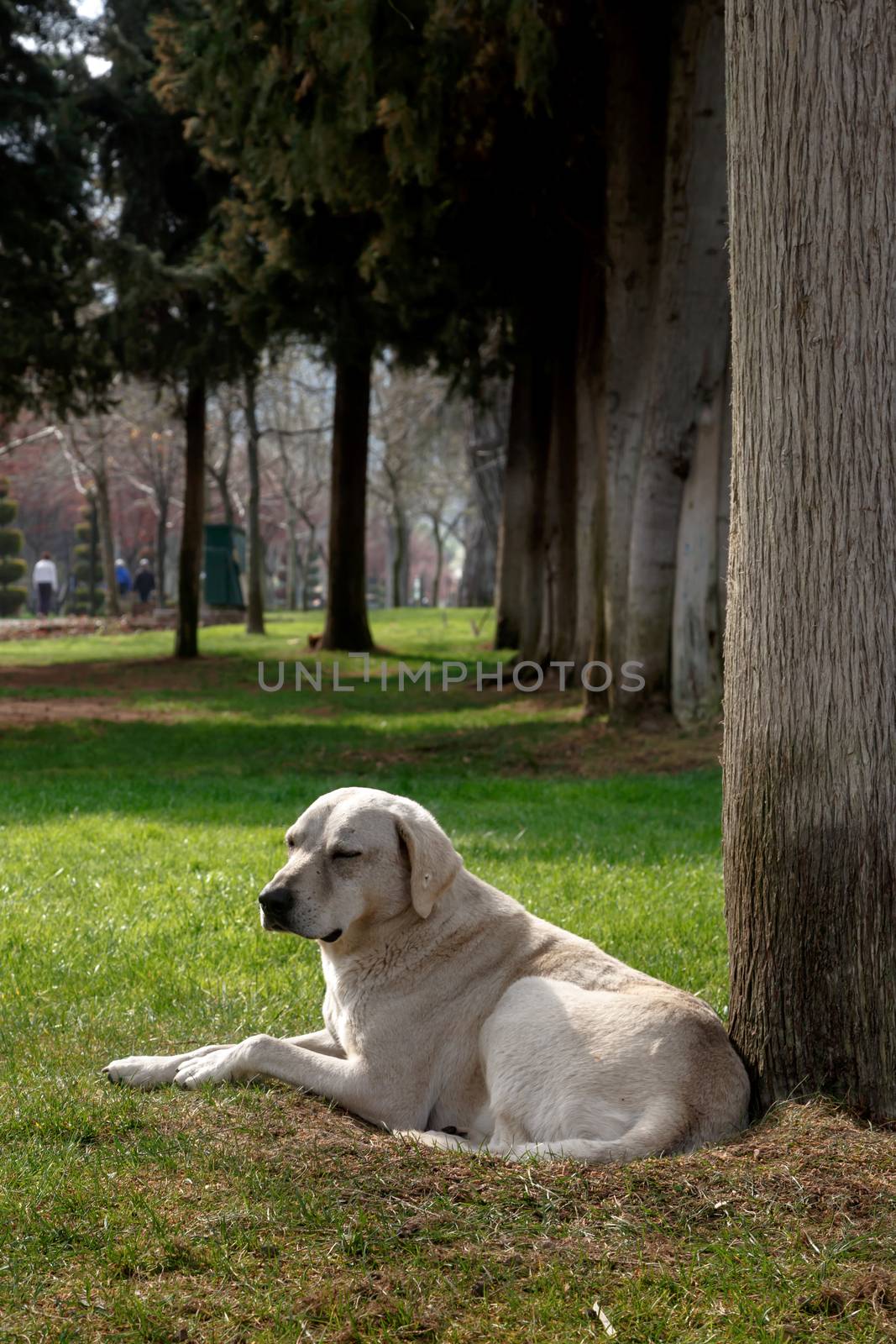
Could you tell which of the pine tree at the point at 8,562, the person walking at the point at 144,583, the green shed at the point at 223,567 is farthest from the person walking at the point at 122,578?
the green shed at the point at 223,567

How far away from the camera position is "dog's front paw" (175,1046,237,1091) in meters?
4.45

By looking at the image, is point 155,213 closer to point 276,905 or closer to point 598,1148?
point 276,905

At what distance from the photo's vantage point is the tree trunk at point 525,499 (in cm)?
2188

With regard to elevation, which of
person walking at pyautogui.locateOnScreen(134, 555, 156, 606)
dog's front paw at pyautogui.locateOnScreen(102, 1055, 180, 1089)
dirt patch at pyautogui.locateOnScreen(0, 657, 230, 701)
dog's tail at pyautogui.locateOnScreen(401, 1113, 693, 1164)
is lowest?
dog's front paw at pyautogui.locateOnScreen(102, 1055, 180, 1089)

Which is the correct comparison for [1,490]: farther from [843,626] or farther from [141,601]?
[843,626]

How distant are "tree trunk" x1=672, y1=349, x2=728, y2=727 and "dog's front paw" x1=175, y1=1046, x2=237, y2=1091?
30.3 ft

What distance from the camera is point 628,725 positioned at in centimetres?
1384

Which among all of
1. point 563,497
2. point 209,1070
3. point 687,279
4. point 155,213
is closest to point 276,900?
point 209,1070

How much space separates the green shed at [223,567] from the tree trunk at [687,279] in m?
23.8

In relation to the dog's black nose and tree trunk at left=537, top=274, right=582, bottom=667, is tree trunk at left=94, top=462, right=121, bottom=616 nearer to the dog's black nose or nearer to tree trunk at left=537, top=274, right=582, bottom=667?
tree trunk at left=537, top=274, right=582, bottom=667

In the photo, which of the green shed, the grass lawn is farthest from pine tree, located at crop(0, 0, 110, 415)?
the green shed

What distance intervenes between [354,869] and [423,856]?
0.74 feet

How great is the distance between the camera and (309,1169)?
12.0 feet

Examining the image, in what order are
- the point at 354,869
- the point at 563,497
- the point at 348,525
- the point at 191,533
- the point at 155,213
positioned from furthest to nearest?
the point at 348,525 < the point at 191,533 < the point at 155,213 < the point at 563,497 < the point at 354,869
